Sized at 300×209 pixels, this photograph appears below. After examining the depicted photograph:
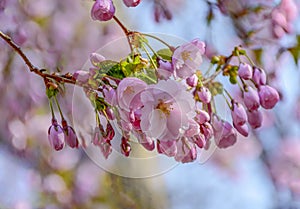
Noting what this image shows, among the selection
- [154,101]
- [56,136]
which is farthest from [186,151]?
[56,136]

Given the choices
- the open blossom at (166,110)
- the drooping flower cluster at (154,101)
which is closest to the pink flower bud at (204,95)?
the drooping flower cluster at (154,101)

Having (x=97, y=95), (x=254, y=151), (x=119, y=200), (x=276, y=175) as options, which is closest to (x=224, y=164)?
(x=254, y=151)

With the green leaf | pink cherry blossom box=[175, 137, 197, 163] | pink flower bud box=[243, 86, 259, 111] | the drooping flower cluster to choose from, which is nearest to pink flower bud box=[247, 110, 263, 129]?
pink flower bud box=[243, 86, 259, 111]

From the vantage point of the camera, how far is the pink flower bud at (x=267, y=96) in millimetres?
1282

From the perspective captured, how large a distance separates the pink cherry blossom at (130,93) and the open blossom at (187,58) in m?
0.10

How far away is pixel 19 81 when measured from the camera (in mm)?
2199

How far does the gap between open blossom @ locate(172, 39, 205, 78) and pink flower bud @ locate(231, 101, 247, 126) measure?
7.9 inches

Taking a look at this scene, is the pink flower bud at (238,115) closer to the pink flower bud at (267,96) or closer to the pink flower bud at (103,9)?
the pink flower bud at (267,96)

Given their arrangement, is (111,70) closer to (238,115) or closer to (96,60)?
(96,60)

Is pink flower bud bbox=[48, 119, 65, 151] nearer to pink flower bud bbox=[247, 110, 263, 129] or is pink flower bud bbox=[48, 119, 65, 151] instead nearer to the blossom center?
the blossom center

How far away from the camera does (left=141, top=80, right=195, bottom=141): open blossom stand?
966mm

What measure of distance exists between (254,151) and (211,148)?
259cm

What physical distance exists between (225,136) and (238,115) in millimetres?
50

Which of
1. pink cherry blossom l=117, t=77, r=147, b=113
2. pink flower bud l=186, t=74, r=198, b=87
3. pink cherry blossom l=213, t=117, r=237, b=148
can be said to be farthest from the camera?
pink cherry blossom l=213, t=117, r=237, b=148
